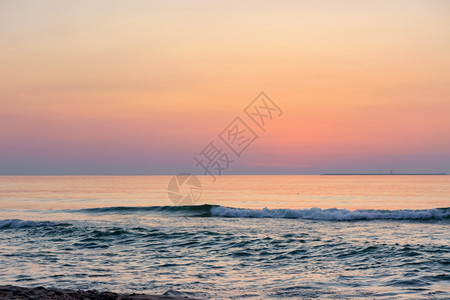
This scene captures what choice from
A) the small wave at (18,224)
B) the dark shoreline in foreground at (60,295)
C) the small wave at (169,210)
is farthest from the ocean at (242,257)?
the small wave at (169,210)

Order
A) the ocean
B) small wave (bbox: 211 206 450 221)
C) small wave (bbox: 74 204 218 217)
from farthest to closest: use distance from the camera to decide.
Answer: small wave (bbox: 74 204 218 217)
small wave (bbox: 211 206 450 221)
the ocean

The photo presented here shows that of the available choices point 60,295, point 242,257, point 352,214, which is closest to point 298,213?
point 352,214

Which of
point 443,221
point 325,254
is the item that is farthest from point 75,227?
point 443,221

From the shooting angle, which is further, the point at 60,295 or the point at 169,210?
A: the point at 169,210

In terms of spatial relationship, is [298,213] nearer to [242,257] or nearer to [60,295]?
[242,257]

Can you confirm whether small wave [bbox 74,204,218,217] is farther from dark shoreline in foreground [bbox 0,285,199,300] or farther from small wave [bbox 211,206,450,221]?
dark shoreline in foreground [bbox 0,285,199,300]

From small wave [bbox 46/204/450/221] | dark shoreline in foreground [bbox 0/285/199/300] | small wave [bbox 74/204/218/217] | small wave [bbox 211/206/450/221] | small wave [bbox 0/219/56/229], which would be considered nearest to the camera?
dark shoreline in foreground [bbox 0/285/199/300]

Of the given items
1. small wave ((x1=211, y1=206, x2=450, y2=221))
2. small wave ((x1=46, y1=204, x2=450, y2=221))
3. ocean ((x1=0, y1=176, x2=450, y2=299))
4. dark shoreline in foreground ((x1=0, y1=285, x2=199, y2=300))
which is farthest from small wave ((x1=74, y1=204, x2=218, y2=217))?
dark shoreline in foreground ((x1=0, y1=285, x2=199, y2=300))

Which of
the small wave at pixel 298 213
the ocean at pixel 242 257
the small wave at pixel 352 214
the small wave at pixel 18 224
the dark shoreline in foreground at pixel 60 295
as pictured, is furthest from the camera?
the small wave at pixel 298 213

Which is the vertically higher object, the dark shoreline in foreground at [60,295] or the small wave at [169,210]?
the dark shoreline in foreground at [60,295]

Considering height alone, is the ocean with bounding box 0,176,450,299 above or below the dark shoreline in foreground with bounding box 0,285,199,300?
below

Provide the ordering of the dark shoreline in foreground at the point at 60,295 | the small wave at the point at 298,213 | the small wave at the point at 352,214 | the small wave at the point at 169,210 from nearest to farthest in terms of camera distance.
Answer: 1. the dark shoreline in foreground at the point at 60,295
2. the small wave at the point at 352,214
3. the small wave at the point at 298,213
4. the small wave at the point at 169,210

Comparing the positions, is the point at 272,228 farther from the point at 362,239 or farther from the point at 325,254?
the point at 325,254

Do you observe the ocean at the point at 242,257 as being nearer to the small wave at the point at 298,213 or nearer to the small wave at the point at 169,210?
the small wave at the point at 298,213
